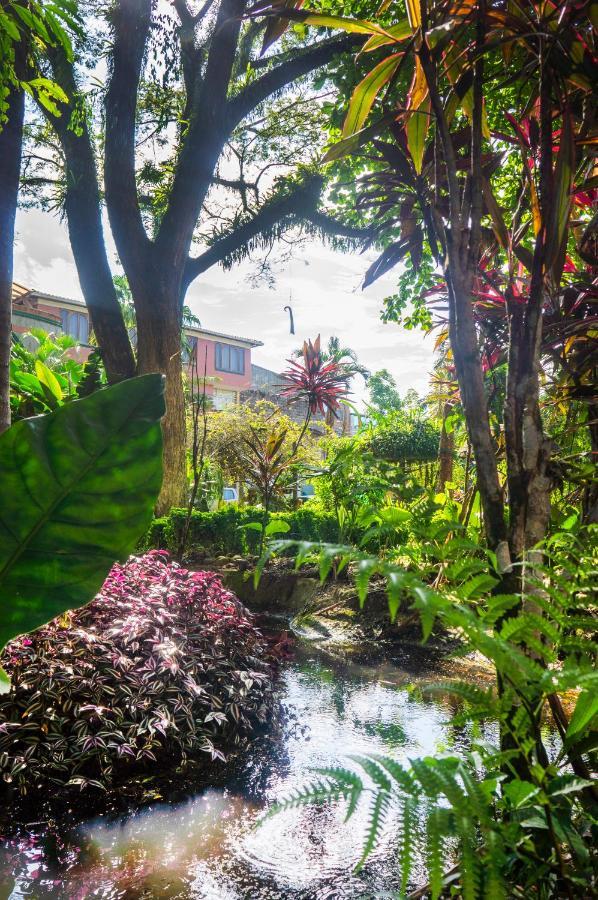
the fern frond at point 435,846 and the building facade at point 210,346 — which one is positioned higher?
the building facade at point 210,346

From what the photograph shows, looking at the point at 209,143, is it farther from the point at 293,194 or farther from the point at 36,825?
the point at 36,825

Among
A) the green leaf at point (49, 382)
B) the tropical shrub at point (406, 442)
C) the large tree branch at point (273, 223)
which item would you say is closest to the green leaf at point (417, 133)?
the green leaf at point (49, 382)

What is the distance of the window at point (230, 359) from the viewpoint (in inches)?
1304

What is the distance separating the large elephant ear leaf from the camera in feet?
1.96

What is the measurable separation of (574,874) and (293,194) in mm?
12058

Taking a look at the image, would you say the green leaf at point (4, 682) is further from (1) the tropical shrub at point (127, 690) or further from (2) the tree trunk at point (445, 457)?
(2) the tree trunk at point (445, 457)

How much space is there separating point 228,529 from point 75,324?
2379cm

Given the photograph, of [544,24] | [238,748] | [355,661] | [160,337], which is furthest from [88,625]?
[160,337]

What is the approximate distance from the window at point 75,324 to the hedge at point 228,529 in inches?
859

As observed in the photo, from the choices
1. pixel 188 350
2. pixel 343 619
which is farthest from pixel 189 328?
pixel 343 619

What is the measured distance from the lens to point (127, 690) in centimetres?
246

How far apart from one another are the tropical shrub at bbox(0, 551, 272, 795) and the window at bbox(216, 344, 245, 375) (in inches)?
1202

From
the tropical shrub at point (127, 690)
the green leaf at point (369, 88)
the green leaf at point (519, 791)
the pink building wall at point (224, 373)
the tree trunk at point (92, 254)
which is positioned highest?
the pink building wall at point (224, 373)

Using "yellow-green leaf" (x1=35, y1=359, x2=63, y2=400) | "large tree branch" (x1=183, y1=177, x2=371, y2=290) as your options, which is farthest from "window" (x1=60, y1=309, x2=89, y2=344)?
"yellow-green leaf" (x1=35, y1=359, x2=63, y2=400)
